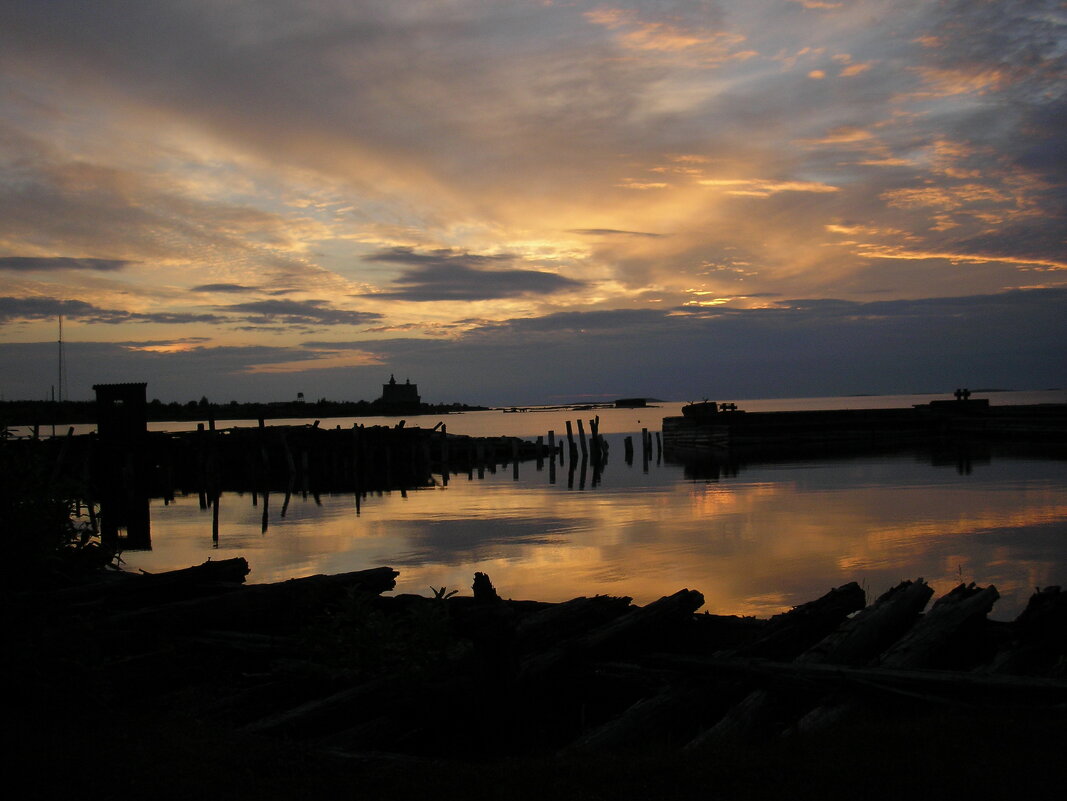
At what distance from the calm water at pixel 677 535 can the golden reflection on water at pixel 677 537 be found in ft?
0.26

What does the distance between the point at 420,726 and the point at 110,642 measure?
3.42 metres

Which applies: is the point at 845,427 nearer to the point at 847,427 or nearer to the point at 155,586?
the point at 847,427

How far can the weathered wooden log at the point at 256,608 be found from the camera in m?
9.33

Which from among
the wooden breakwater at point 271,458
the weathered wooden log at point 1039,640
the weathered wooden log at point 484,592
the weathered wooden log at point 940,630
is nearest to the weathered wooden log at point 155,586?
the weathered wooden log at point 484,592

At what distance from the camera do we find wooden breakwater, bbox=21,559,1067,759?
7.18 metres

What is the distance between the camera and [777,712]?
762 cm

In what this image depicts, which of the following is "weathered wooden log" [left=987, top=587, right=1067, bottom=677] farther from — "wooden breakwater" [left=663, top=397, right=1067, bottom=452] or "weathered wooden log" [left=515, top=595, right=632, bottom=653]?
"wooden breakwater" [left=663, top=397, right=1067, bottom=452]

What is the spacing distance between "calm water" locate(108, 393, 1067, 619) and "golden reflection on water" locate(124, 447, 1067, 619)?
78 millimetres

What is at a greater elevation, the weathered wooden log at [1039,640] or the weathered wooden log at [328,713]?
the weathered wooden log at [1039,640]

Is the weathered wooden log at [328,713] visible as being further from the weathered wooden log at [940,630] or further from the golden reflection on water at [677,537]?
the golden reflection on water at [677,537]

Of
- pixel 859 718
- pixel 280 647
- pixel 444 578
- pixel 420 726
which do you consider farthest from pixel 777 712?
pixel 444 578

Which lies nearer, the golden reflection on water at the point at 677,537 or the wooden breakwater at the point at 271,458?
the golden reflection on water at the point at 677,537

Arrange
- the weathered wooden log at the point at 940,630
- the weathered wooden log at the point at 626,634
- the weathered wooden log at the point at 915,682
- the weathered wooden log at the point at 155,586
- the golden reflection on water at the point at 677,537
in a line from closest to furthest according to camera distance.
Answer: the weathered wooden log at the point at 915,682 → the weathered wooden log at the point at 940,630 → the weathered wooden log at the point at 626,634 → the weathered wooden log at the point at 155,586 → the golden reflection on water at the point at 677,537

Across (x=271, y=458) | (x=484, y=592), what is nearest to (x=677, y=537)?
(x=484, y=592)
